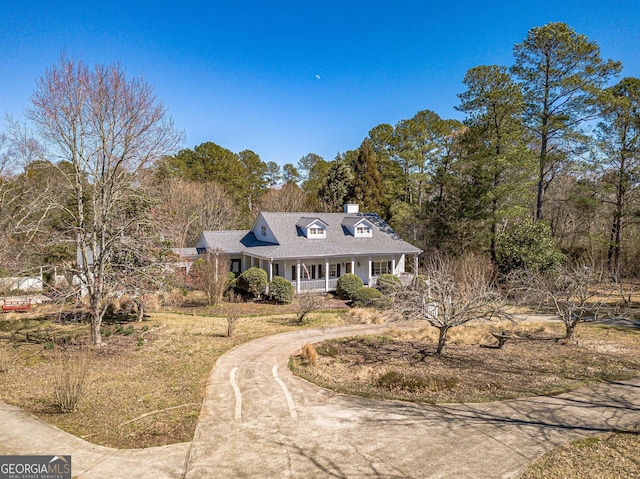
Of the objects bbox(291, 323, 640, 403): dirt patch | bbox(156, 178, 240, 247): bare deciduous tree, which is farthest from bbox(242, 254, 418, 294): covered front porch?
bbox(156, 178, 240, 247): bare deciduous tree

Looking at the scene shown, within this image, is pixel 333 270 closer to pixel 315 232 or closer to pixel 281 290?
pixel 315 232

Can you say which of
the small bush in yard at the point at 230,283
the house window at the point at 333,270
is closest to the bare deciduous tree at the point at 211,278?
the small bush in yard at the point at 230,283

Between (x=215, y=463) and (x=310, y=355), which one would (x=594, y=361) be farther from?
(x=215, y=463)

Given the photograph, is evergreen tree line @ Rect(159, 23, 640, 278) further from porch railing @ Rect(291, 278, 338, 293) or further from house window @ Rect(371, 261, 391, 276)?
porch railing @ Rect(291, 278, 338, 293)

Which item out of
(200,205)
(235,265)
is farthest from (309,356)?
(200,205)

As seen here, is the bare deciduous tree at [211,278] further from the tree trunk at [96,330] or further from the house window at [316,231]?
the tree trunk at [96,330]

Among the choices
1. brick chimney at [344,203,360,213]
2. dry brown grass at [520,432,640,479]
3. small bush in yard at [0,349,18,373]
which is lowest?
small bush in yard at [0,349,18,373]
